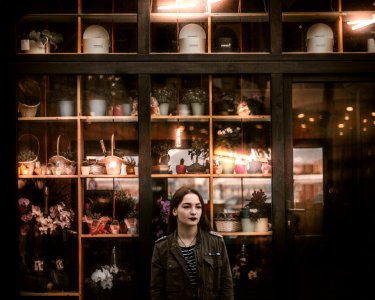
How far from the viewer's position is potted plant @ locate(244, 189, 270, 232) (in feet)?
21.7

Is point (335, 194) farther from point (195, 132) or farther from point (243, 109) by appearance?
point (195, 132)

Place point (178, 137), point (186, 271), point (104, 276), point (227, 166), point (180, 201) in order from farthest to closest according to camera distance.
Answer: point (178, 137) → point (227, 166) → point (104, 276) → point (180, 201) → point (186, 271)

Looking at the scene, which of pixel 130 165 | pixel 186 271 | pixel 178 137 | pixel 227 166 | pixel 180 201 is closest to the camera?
pixel 186 271

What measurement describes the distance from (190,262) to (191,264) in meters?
0.02

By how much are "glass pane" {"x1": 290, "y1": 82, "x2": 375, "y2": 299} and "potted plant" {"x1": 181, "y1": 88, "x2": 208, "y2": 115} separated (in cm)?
112

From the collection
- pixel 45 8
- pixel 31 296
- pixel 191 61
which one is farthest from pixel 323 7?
pixel 31 296

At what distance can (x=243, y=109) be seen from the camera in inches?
268

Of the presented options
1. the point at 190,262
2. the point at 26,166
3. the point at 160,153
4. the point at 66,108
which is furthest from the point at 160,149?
the point at 190,262

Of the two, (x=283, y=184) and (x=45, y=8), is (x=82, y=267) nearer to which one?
(x=283, y=184)

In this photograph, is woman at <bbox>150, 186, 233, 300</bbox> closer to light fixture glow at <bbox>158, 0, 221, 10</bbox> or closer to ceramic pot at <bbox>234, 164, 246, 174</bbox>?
ceramic pot at <bbox>234, 164, 246, 174</bbox>

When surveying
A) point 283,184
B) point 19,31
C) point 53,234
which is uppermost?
point 19,31

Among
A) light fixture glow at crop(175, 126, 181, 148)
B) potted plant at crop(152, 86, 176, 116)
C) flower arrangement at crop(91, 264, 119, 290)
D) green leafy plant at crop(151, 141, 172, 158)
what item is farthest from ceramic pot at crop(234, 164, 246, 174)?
flower arrangement at crop(91, 264, 119, 290)

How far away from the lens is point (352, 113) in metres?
6.71

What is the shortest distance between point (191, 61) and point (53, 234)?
104 inches
